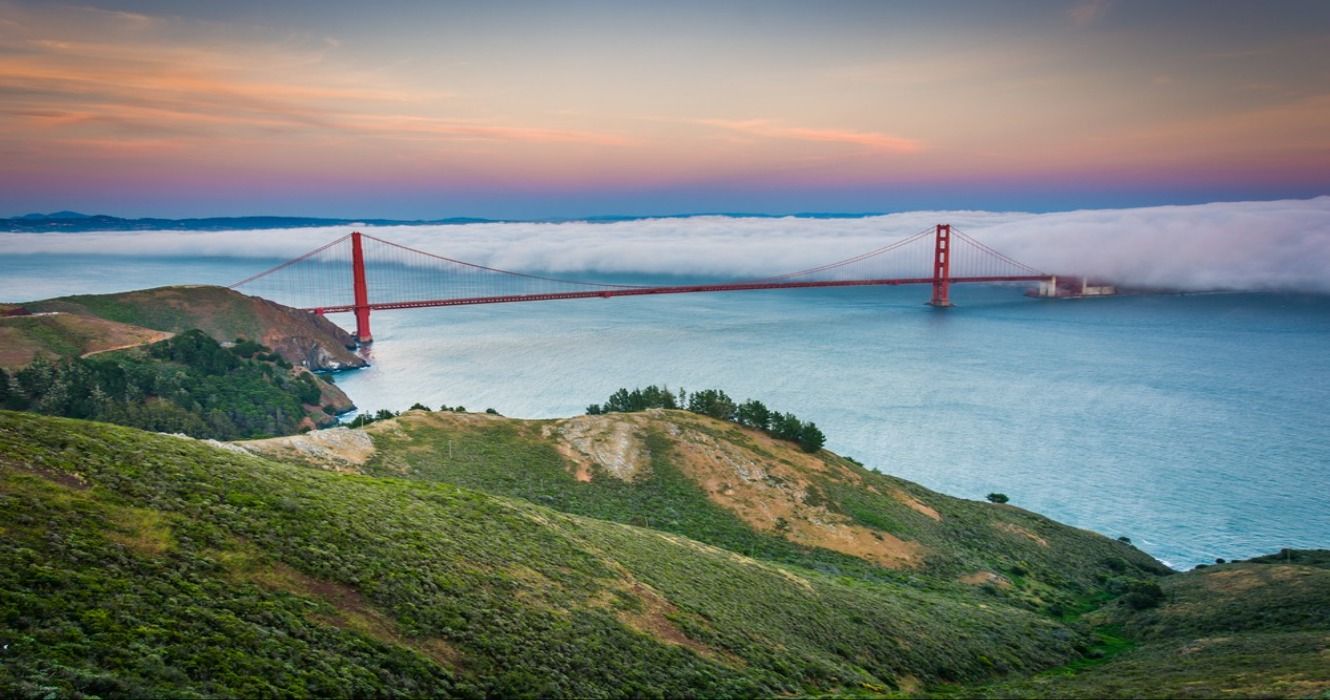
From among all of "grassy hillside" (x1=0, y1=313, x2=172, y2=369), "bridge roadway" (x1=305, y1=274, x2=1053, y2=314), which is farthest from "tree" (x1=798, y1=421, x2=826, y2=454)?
"grassy hillside" (x1=0, y1=313, x2=172, y2=369)

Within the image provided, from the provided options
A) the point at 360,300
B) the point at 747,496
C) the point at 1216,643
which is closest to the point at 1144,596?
the point at 1216,643

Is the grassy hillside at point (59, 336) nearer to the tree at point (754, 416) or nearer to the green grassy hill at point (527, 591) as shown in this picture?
the green grassy hill at point (527, 591)

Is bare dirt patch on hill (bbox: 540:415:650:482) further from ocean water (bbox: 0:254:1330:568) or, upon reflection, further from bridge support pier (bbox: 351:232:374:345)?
bridge support pier (bbox: 351:232:374:345)

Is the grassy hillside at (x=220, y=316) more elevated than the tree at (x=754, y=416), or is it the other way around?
the grassy hillside at (x=220, y=316)

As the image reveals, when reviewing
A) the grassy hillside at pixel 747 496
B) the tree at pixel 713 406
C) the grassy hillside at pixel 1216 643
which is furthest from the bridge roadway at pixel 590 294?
the grassy hillside at pixel 1216 643

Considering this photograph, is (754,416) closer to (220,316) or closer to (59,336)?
(59,336)

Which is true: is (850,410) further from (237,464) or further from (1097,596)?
(237,464)
